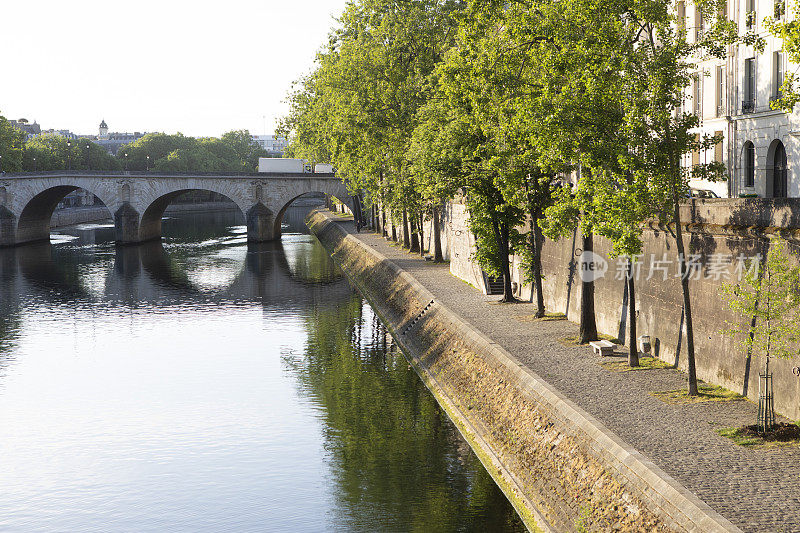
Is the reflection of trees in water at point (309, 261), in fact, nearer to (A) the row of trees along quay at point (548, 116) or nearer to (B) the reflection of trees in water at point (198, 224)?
(B) the reflection of trees in water at point (198, 224)

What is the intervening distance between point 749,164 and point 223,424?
1218 inches

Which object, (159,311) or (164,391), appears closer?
(164,391)

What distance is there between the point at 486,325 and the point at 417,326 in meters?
6.74

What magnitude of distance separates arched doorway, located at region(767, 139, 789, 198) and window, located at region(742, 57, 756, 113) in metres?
2.44

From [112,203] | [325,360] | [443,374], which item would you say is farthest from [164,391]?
[112,203]

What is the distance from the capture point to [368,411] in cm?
3052

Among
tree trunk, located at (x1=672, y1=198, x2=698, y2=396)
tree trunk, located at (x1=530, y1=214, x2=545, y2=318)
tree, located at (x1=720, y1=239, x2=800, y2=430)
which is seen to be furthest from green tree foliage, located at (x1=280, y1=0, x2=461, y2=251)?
tree, located at (x1=720, y1=239, x2=800, y2=430)

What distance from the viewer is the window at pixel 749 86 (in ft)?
145

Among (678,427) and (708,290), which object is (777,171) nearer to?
(708,290)

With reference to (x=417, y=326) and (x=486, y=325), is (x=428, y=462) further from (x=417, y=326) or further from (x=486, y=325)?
(x=417, y=326)

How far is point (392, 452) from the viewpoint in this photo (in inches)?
1022

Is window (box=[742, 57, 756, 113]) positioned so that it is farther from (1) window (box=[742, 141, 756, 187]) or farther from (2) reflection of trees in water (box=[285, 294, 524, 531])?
(2) reflection of trees in water (box=[285, 294, 524, 531])

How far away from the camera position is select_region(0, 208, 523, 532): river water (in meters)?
22.1

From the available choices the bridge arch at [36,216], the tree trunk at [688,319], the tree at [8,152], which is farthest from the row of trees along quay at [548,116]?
the tree at [8,152]
